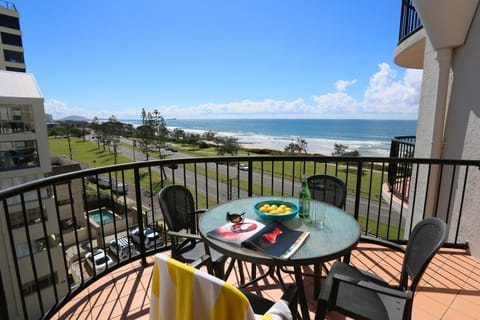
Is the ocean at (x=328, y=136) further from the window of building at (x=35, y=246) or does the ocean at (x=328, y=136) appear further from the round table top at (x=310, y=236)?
the round table top at (x=310, y=236)

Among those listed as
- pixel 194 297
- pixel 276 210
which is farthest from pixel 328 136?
pixel 194 297

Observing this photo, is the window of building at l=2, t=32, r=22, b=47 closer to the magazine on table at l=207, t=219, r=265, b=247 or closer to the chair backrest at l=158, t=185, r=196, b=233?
the chair backrest at l=158, t=185, r=196, b=233

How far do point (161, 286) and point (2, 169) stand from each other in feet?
45.2

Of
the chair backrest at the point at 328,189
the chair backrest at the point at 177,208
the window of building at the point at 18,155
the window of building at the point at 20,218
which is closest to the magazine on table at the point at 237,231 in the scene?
the chair backrest at the point at 177,208

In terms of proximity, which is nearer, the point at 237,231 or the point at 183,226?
the point at 237,231

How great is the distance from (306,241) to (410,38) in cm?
463

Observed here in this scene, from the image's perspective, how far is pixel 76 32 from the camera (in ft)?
59.3

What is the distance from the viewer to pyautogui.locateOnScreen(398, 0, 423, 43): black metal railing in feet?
13.5

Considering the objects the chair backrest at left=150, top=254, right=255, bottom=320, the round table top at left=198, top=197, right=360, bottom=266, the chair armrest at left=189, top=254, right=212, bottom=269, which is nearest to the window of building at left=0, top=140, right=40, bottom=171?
the round table top at left=198, top=197, right=360, bottom=266

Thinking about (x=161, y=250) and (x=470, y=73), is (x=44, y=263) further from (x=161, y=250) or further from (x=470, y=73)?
(x=470, y=73)

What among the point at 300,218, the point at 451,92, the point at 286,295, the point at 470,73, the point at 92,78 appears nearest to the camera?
the point at 286,295

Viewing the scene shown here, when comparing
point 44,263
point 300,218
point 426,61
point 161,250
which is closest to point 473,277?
point 300,218

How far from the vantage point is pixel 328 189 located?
2387 mm

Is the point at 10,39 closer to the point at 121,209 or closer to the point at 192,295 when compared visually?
the point at 121,209
